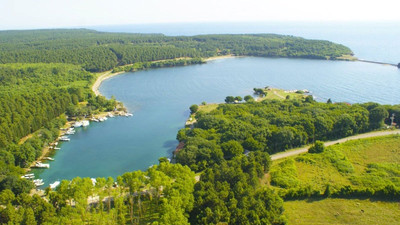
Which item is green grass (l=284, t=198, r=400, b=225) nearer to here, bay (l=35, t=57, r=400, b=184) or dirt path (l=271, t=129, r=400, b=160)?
dirt path (l=271, t=129, r=400, b=160)

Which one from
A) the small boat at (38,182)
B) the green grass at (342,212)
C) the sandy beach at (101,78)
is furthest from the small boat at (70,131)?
the green grass at (342,212)

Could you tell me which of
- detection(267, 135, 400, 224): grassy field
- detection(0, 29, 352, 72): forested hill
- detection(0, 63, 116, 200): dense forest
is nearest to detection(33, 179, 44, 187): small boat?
detection(0, 63, 116, 200): dense forest

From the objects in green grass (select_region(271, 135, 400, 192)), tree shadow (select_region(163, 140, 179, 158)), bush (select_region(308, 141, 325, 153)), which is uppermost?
bush (select_region(308, 141, 325, 153))

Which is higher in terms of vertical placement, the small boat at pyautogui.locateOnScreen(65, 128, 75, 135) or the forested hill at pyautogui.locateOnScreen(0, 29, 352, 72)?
the forested hill at pyautogui.locateOnScreen(0, 29, 352, 72)

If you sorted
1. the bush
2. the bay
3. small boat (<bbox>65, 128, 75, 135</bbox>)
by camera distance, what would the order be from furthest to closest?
small boat (<bbox>65, 128, 75, 135</bbox>) < the bay < the bush

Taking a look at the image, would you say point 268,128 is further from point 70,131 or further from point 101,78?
point 101,78

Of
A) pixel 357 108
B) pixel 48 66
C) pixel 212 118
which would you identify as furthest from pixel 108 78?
pixel 357 108

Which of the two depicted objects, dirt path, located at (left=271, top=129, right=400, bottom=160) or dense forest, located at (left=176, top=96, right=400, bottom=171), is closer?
dense forest, located at (left=176, top=96, right=400, bottom=171)

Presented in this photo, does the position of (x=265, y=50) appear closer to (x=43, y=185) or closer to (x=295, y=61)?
(x=295, y=61)

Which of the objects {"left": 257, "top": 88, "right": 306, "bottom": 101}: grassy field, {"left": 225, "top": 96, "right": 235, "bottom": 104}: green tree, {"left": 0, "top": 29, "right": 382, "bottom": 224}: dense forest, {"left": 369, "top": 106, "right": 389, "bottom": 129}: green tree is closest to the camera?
{"left": 0, "top": 29, "right": 382, "bottom": 224}: dense forest
